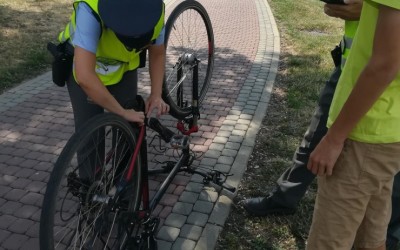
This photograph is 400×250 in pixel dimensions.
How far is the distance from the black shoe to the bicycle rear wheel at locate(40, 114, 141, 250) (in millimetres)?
1038

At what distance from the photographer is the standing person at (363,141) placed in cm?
146

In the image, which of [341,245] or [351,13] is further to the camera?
[351,13]

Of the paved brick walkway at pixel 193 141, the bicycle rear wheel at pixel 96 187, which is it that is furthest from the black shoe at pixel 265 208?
the bicycle rear wheel at pixel 96 187

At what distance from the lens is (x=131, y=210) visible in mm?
2490

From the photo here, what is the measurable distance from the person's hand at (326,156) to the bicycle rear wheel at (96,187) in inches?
38.5

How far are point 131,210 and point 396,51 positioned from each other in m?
1.68

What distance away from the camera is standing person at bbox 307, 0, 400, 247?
57.3 inches

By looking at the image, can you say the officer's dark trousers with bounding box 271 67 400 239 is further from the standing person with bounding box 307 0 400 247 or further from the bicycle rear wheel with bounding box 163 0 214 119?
the bicycle rear wheel with bounding box 163 0 214 119

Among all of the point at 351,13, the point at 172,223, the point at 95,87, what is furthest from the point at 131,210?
the point at 351,13

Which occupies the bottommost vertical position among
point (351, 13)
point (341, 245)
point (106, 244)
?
point (106, 244)

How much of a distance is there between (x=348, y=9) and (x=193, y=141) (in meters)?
2.39

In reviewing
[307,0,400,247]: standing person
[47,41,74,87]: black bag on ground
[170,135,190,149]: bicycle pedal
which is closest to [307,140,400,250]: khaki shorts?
[307,0,400,247]: standing person

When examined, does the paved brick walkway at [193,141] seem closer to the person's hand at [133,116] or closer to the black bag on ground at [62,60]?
the person's hand at [133,116]

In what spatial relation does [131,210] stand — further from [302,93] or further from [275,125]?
[302,93]
